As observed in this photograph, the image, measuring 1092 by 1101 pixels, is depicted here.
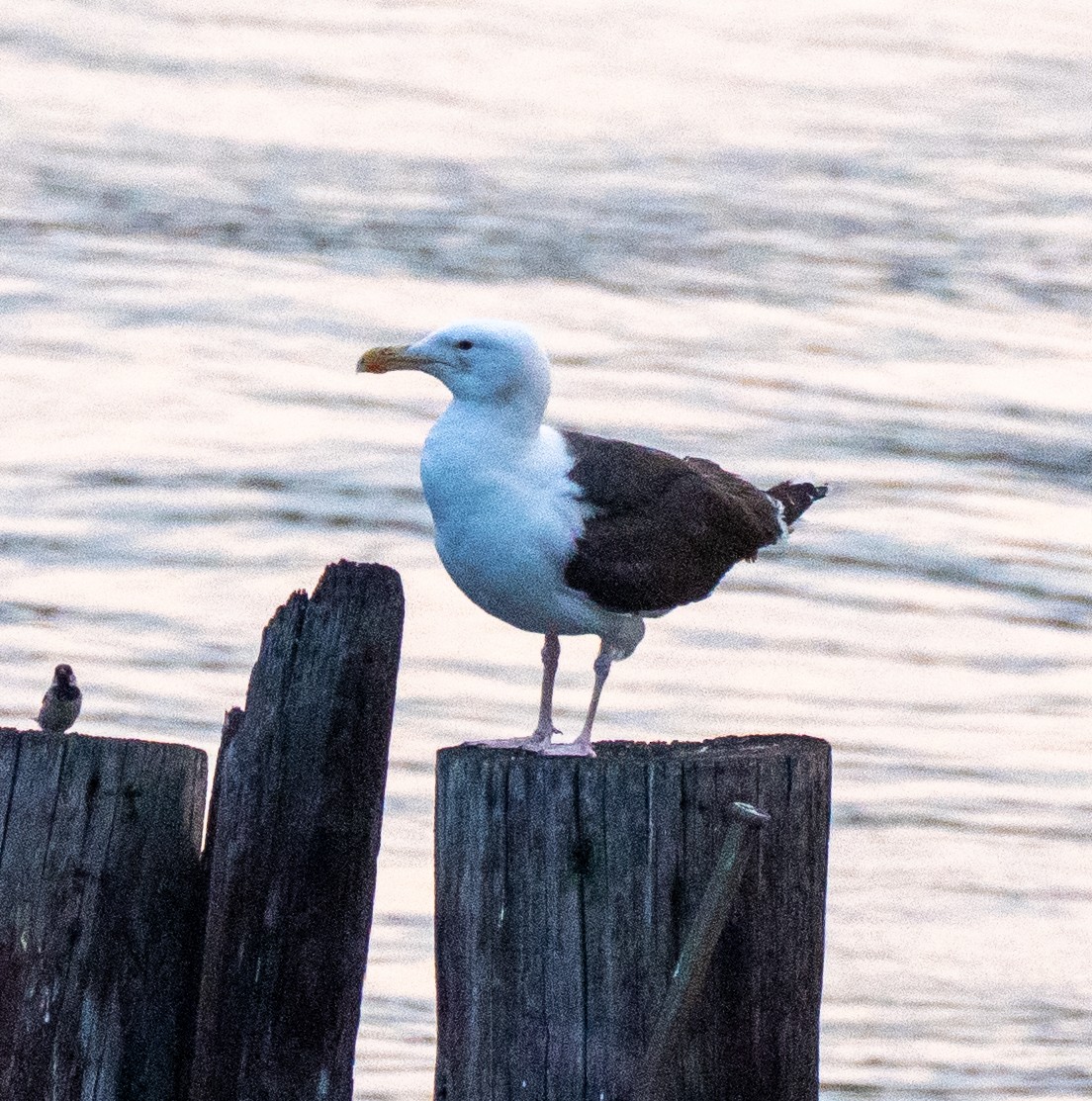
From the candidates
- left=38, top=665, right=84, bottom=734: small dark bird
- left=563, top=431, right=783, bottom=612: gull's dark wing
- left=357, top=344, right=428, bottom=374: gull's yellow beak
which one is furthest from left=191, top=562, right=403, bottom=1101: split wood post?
left=38, top=665, right=84, bottom=734: small dark bird

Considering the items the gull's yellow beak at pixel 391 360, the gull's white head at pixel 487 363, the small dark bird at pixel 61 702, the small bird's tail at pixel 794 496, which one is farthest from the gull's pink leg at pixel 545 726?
the small dark bird at pixel 61 702

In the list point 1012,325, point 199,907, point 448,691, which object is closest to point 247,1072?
point 199,907

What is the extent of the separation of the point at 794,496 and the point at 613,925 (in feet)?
7.14

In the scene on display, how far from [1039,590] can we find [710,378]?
3402mm

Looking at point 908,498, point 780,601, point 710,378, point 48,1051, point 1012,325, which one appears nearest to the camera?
point 48,1051

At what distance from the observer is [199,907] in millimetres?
5938

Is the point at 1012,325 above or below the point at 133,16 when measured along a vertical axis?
below

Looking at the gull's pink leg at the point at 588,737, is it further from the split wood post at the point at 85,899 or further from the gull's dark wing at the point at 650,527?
the split wood post at the point at 85,899

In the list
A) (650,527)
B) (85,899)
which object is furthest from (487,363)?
(85,899)

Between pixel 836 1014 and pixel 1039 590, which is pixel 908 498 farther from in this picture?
pixel 836 1014

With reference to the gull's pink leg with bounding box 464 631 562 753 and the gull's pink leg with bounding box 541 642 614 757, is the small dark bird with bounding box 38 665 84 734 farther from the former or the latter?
the gull's pink leg with bounding box 541 642 614 757

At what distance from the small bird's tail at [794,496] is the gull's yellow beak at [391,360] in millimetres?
1162

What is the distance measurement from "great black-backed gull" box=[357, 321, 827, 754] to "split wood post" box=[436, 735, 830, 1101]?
2.39 ft

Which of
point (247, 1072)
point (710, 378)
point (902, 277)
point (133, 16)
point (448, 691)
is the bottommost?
point (247, 1072)
